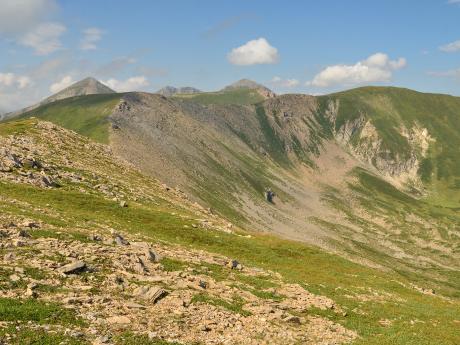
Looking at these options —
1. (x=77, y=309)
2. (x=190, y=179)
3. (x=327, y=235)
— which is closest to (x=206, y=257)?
(x=77, y=309)

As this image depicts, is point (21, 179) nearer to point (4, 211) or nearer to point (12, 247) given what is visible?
point (4, 211)

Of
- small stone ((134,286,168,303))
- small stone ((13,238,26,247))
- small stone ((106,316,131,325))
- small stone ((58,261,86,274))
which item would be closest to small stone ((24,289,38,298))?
small stone ((58,261,86,274))

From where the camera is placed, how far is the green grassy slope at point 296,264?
3394 centimetres

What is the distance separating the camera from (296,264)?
58.4m

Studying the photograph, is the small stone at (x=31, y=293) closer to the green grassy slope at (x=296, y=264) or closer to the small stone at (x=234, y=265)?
the green grassy slope at (x=296, y=264)

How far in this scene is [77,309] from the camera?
2405 cm

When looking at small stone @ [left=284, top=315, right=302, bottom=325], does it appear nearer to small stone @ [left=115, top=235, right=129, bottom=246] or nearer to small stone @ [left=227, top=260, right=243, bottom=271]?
small stone @ [left=227, top=260, right=243, bottom=271]

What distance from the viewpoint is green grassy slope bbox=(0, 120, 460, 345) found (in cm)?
3394

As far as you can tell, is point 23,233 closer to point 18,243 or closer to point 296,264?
point 18,243

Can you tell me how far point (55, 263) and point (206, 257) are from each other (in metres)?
18.3

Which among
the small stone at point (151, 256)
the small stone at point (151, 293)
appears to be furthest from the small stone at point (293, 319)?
the small stone at point (151, 256)

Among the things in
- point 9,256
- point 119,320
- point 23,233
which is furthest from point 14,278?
point 23,233

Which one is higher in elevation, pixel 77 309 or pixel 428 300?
pixel 77 309

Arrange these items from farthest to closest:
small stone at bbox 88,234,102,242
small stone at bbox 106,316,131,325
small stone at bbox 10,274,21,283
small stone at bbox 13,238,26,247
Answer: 1. small stone at bbox 88,234,102,242
2. small stone at bbox 13,238,26,247
3. small stone at bbox 10,274,21,283
4. small stone at bbox 106,316,131,325
